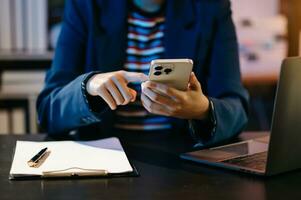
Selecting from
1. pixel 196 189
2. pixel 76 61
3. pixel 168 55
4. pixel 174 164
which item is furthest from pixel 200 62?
pixel 196 189

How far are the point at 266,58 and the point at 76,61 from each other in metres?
1.24

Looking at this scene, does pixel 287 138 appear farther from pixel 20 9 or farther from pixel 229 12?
pixel 20 9

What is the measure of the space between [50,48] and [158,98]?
1.45 meters

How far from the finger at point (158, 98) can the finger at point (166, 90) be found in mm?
12

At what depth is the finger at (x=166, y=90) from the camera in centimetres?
103

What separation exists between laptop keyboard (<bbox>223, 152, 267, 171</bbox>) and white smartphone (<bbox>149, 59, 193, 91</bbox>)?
169 millimetres

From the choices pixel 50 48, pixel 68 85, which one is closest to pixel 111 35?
pixel 68 85

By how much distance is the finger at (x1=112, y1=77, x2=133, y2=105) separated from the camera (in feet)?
3.49

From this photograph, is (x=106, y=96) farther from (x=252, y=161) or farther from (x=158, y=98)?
(x=252, y=161)

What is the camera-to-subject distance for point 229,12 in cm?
150

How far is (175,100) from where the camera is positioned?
1081mm

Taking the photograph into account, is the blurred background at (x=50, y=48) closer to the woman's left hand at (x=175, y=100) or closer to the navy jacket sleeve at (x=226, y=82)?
the navy jacket sleeve at (x=226, y=82)

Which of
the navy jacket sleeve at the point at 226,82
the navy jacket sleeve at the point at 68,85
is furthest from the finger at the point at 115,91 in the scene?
the navy jacket sleeve at the point at 226,82

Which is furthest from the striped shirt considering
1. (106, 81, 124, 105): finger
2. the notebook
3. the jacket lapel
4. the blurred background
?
the blurred background
